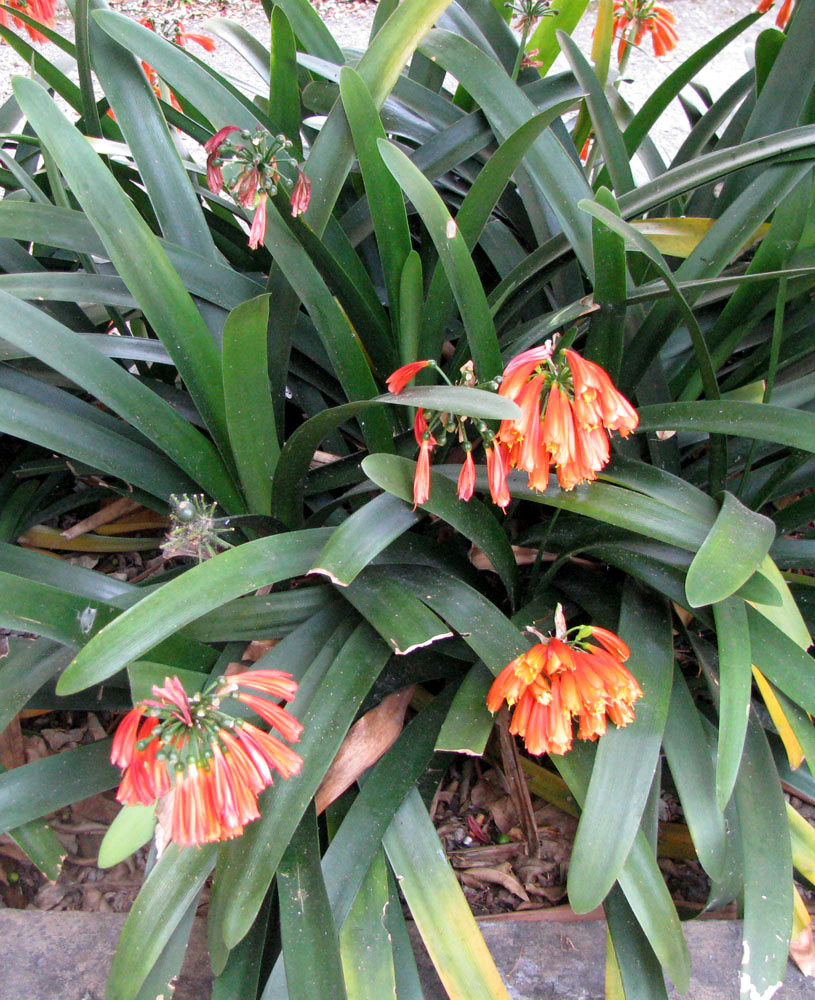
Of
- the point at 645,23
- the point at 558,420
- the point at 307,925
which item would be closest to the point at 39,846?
the point at 307,925

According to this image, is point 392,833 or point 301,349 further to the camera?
point 301,349

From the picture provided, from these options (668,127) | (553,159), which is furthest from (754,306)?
(668,127)

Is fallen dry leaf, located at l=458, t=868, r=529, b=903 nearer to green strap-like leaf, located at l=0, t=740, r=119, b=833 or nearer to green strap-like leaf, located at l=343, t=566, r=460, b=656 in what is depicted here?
green strap-like leaf, located at l=343, t=566, r=460, b=656

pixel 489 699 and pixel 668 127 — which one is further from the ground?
pixel 668 127

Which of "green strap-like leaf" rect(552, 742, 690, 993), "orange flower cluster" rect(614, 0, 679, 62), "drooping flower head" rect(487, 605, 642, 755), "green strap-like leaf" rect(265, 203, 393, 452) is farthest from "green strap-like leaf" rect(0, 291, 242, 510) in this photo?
"orange flower cluster" rect(614, 0, 679, 62)

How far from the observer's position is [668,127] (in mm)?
3188

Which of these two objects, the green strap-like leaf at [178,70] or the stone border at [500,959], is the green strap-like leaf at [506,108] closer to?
the green strap-like leaf at [178,70]

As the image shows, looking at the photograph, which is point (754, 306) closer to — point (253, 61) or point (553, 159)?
point (553, 159)

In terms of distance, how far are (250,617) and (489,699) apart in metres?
0.36

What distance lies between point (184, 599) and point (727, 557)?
Result: 24.0 inches

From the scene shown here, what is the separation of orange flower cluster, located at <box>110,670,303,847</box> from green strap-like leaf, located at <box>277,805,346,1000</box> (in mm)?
209

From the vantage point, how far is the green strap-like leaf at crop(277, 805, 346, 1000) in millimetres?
862

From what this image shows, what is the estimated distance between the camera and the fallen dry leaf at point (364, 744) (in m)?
1.10

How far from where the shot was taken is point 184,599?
0.84m
